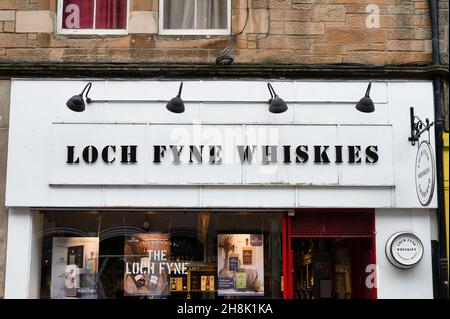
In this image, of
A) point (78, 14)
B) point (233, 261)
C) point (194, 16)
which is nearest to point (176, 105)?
point (194, 16)

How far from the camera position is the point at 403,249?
14.8m

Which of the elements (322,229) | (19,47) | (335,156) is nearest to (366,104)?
(335,156)

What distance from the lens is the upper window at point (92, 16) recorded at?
50.9 feet

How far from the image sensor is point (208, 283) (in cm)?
1512

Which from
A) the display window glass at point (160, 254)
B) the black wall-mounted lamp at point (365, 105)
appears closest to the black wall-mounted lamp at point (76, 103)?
the display window glass at point (160, 254)

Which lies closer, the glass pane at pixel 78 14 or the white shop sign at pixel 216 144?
the white shop sign at pixel 216 144

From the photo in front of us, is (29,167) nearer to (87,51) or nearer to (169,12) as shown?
(87,51)

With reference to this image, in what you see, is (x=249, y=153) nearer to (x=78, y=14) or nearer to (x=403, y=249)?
(x=403, y=249)

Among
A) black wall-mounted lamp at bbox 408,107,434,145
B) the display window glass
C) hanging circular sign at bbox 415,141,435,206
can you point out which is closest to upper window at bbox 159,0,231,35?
the display window glass

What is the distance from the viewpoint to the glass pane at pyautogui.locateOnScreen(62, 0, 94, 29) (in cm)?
1554

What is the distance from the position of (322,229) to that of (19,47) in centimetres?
518

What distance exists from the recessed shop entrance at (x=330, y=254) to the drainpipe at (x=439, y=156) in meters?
0.96

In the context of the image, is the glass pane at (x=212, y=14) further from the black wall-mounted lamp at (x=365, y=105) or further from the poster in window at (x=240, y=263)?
the poster in window at (x=240, y=263)

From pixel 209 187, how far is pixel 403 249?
2.91 meters
